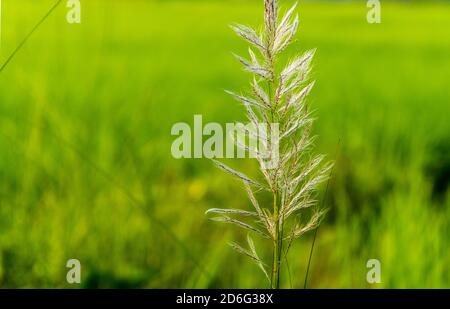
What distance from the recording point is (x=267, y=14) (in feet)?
1.85

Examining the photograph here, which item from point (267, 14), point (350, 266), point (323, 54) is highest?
point (323, 54)

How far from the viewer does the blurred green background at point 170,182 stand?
171 cm

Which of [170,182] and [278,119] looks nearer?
[278,119]

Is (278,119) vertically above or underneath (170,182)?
above

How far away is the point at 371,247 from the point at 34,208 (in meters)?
1.05

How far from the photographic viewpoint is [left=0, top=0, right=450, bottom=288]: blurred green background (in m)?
1.71

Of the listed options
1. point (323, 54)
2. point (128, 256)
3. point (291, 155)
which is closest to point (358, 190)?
point (128, 256)

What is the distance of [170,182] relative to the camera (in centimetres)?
271

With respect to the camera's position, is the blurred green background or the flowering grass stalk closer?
the flowering grass stalk

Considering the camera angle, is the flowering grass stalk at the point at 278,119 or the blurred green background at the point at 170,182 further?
the blurred green background at the point at 170,182

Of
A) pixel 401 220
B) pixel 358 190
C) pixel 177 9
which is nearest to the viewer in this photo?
pixel 401 220
